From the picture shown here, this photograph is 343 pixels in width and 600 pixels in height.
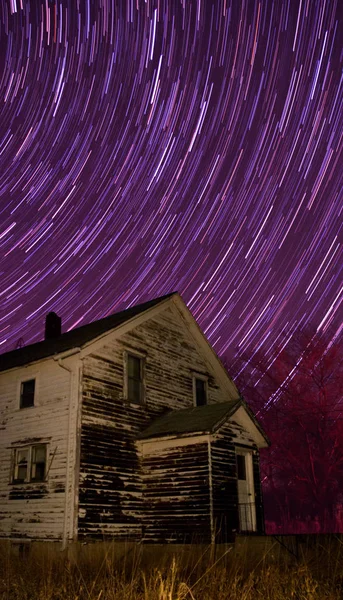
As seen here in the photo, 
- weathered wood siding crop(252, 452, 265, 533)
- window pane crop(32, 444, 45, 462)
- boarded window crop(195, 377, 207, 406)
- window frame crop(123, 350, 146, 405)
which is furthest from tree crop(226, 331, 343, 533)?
window pane crop(32, 444, 45, 462)

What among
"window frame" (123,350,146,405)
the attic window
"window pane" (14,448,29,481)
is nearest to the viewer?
"window pane" (14,448,29,481)

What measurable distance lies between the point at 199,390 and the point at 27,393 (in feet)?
24.0

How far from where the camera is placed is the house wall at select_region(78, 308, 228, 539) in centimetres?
1589

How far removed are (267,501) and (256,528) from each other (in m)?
26.0

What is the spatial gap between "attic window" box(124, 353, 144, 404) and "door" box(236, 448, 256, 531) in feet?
13.3

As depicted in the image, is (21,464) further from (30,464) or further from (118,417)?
(118,417)

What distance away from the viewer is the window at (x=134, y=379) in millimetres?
18625

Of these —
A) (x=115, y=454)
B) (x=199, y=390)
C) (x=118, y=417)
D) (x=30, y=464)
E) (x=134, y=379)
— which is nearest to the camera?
(x=30, y=464)

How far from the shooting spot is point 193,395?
21.4 meters

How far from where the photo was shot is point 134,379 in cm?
1886

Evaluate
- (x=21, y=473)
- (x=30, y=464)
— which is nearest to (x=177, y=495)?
(x=30, y=464)

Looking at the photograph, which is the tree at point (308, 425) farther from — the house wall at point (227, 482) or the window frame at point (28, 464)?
the window frame at point (28, 464)

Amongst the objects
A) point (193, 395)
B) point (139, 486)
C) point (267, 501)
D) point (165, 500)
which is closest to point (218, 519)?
point (165, 500)

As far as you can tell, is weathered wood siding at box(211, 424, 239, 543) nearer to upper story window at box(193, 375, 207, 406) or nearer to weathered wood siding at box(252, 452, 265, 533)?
weathered wood siding at box(252, 452, 265, 533)
